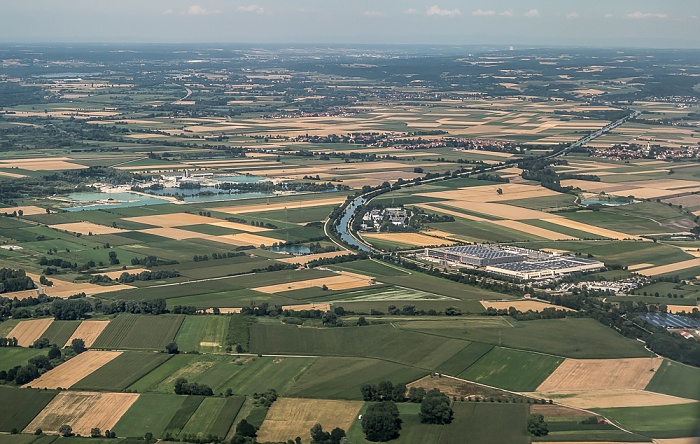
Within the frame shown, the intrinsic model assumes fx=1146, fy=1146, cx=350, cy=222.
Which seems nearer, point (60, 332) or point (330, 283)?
point (60, 332)

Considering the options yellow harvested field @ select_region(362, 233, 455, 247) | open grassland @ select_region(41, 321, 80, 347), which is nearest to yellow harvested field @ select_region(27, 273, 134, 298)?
open grassland @ select_region(41, 321, 80, 347)

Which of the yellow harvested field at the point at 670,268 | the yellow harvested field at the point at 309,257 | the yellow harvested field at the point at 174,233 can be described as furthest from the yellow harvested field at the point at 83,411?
the yellow harvested field at the point at 174,233

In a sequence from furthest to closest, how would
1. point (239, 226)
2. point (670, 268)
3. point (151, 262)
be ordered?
1. point (239, 226)
2. point (151, 262)
3. point (670, 268)

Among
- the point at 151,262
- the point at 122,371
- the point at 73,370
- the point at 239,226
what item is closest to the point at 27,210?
the point at 239,226

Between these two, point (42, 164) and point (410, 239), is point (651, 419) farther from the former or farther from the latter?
point (42, 164)

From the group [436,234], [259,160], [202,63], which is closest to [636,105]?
[259,160]

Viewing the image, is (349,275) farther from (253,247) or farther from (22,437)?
(22,437)

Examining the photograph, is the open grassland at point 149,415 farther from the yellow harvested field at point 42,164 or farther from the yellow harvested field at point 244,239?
the yellow harvested field at point 42,164
